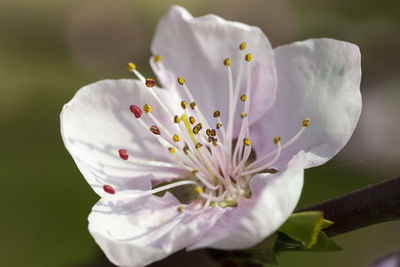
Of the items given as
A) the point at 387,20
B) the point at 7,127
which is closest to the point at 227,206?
the point at 7,127

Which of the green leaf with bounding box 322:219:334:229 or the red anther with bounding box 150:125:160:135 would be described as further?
the red anther with bounding box 150:125:160:135

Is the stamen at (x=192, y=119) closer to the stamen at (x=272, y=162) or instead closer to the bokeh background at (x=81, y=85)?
the stamen at (x=272, y=162)

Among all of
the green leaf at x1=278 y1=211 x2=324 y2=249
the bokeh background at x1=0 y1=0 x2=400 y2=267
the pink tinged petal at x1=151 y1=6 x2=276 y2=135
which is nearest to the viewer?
the green leaf at x1=278 y1=211 x2=324 y2=249

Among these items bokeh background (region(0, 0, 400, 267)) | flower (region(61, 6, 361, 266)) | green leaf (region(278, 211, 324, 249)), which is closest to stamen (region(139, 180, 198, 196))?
flower (region(61, 6, 361, 266))

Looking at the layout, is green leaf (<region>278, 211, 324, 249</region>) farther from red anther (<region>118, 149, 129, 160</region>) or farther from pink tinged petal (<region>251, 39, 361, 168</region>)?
red anther (<region>118, 149, 129, 160</region>)

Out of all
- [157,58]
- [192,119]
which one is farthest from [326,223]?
[157,58]

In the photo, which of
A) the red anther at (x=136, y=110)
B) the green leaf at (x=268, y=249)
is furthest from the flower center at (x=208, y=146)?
the green leaf at (x=268, y=249)

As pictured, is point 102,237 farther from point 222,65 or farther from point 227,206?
point 222,65
